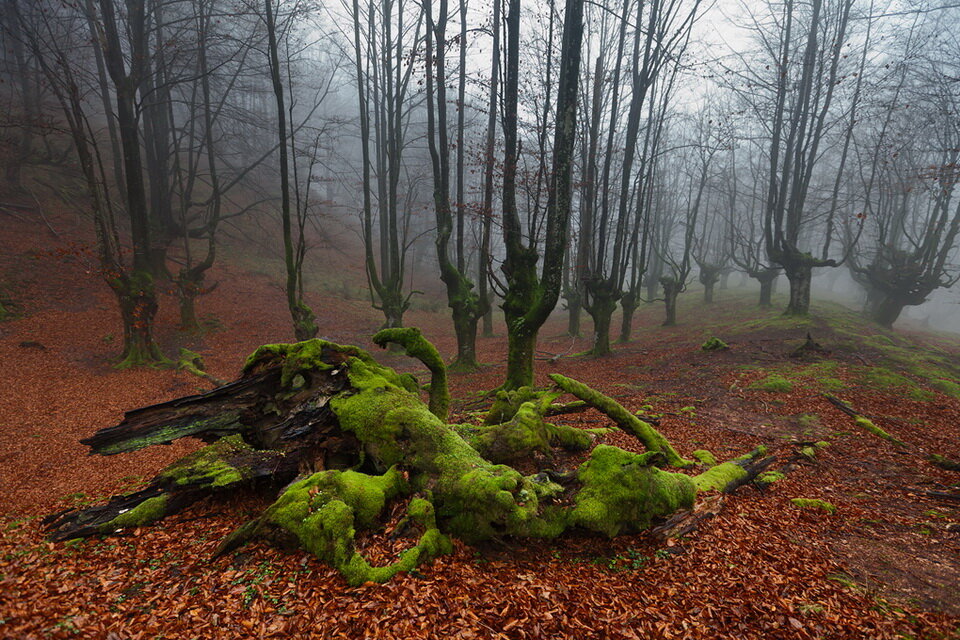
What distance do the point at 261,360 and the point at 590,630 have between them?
174 inches

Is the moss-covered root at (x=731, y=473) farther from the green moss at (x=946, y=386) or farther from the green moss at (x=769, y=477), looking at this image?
the green moss at (x=946, y=386)

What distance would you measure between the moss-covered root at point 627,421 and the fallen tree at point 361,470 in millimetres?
18

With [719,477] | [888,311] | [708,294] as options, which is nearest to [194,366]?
[719,477]

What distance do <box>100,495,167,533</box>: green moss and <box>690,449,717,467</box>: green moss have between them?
6.49m

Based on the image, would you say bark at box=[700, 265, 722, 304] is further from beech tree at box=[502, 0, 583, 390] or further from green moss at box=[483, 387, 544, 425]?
green moss at box=[483, 387, 544, 425]

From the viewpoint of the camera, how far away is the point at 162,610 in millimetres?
2773

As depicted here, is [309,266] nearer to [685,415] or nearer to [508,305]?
[508,305]

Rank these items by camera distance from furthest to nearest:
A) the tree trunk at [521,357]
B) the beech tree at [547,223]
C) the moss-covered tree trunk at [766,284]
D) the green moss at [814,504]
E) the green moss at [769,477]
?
the moss-covered tree trunk at [766,284] < the tree trunk at [521,357] < the beech tree at [547,223] < the green moss at [769,477] < the green moss at [814,504]

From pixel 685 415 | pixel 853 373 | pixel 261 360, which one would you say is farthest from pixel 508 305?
pixel 853 373

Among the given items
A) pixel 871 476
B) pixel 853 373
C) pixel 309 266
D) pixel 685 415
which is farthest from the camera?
pixel 309 266

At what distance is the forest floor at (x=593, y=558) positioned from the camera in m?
2.79

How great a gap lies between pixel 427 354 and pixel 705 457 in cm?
431

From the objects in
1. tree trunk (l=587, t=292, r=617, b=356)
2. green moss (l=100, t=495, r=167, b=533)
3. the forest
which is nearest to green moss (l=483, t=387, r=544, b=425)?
the forest

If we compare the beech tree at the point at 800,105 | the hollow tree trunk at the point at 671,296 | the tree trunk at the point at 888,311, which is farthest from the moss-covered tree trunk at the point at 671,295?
the tree trunk at the point at 888,311
